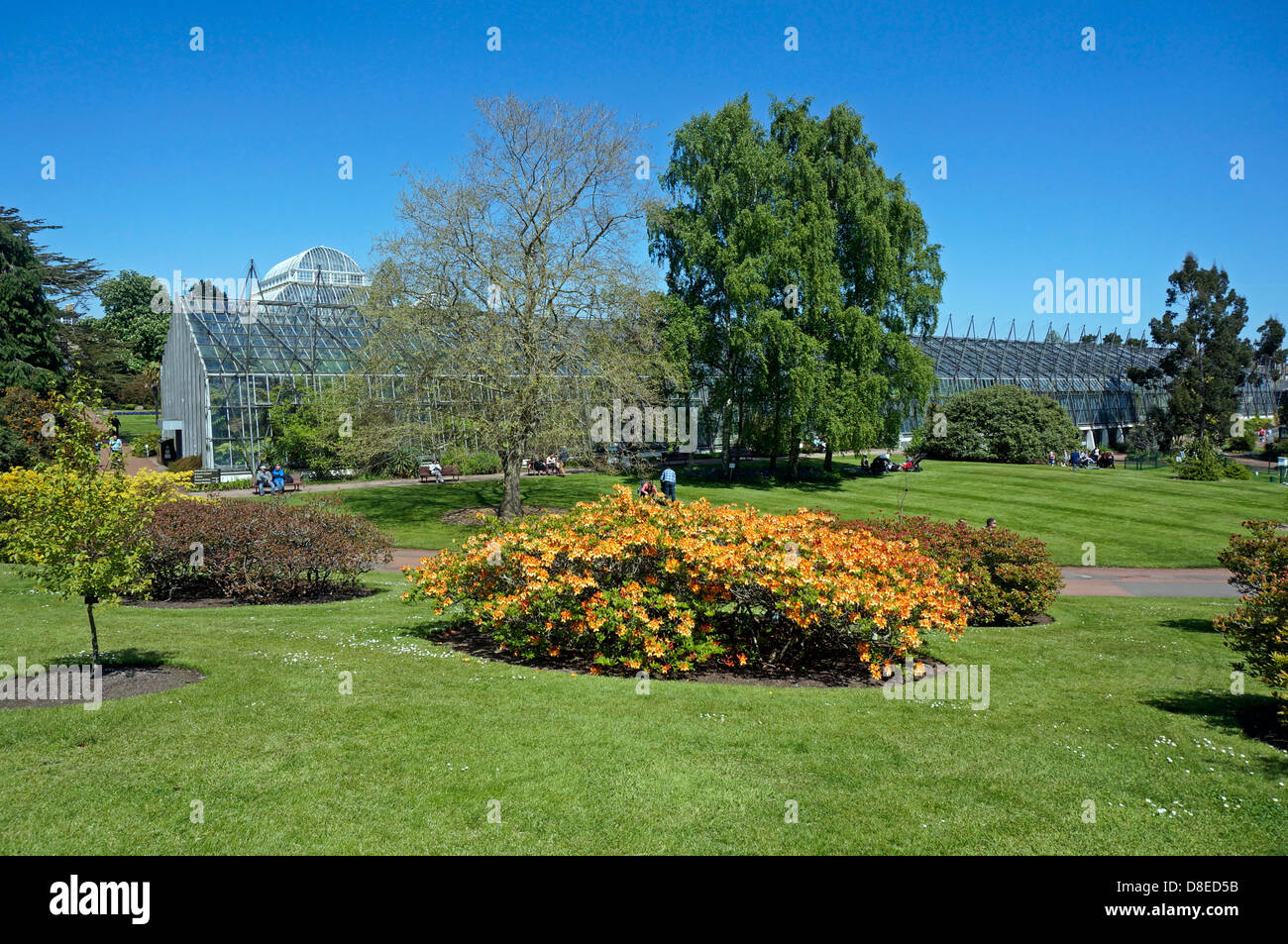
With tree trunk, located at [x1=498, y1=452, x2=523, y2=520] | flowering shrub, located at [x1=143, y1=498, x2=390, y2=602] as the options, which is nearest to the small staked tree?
flowering shrub, located at [x1=143, y1=498, x2=390, y2=602]

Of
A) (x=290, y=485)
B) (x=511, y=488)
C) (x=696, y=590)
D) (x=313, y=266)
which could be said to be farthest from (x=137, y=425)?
(x=696, y=590)

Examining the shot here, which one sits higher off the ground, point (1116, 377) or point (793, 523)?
point (1116, 377)

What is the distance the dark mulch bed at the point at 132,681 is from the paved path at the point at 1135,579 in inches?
348

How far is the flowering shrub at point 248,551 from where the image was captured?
14336mm

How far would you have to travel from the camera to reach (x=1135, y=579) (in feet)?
68.5

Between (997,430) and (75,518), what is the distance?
1972 inches

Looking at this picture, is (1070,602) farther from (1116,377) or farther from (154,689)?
(1116,377)

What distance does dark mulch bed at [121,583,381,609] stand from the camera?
1420 centimetres

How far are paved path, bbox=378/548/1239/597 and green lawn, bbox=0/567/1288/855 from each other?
376 inches

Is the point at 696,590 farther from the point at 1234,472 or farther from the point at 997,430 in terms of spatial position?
Answer: the point at 997,430

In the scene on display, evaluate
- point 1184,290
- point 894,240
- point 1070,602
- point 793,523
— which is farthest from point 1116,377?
point 793,523

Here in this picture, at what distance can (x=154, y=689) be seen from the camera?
8320 millimetres

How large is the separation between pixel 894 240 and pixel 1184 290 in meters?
34.5
